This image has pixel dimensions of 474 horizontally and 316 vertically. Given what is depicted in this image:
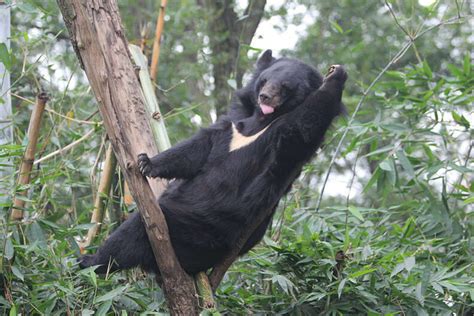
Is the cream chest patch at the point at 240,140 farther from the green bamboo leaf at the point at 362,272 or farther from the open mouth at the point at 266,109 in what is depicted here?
the green bamboo leaf at the point at 362,272

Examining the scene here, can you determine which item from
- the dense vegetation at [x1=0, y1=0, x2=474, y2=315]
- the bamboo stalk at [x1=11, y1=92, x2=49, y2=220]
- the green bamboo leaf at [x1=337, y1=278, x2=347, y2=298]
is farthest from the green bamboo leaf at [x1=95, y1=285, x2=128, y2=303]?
the green bamboo leaf at [x1=337, y1=278, x2=347, y2=298]

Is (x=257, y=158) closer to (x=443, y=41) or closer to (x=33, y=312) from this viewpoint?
(x=33, y=312)

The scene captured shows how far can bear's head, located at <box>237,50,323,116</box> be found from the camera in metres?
4.39

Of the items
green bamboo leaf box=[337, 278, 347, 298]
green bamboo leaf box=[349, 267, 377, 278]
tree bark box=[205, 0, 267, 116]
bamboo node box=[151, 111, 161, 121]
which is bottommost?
green bamboo leaf box=[337, 278, 347, 298]

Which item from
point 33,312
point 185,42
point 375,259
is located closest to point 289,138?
point 375,259

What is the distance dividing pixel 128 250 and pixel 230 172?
2.29 feet

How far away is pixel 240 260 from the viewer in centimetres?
470

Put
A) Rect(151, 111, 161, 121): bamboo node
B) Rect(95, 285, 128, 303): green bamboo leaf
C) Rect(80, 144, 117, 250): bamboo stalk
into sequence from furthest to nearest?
Rect(80, 144, 117, 250): bamboo stalk < Rect(151, 111, 161, 121): bamboo node < Rect(95, 285, 128, 303): green bamboo leaf

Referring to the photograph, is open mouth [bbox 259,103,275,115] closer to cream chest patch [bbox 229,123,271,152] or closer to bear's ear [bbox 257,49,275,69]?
cream chest patch [bbox 229,123,271,152]

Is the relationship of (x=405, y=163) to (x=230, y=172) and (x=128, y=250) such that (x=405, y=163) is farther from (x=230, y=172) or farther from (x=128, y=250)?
(x=128, y=250)

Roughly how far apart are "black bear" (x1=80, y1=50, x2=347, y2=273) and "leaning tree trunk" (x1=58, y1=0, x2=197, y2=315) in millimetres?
413

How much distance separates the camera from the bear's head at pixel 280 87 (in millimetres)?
4388

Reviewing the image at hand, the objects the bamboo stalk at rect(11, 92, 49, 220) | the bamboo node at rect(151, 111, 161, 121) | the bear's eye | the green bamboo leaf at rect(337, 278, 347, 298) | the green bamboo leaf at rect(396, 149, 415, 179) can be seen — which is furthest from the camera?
the green bamboo leaf at rect(396, 149, 415, 179)

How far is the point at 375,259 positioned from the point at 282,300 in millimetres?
564
